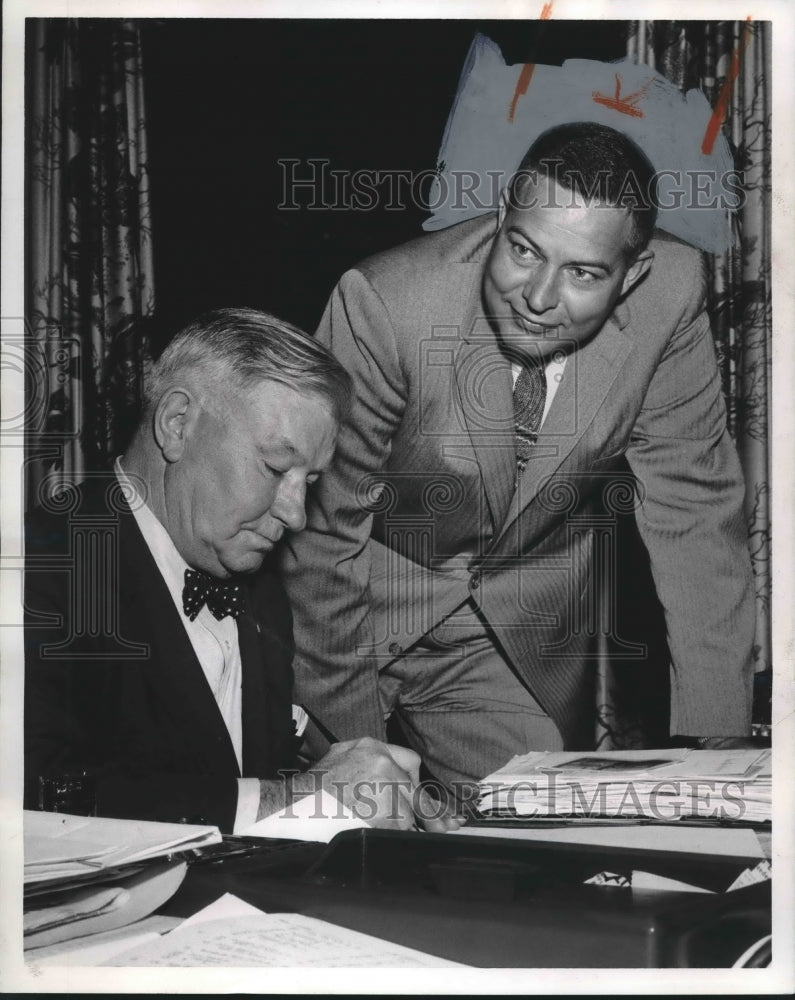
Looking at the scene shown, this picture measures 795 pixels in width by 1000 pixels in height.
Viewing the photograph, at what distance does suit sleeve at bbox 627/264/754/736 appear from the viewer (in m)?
2.50

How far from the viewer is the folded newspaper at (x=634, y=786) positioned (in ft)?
7.96

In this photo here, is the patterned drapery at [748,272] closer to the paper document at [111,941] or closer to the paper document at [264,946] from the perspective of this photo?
the paper document at [264,946]

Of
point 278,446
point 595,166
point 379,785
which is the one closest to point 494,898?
point 379,785

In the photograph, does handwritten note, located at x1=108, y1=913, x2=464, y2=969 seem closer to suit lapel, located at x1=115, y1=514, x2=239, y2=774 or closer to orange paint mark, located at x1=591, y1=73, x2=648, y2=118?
suit lapel, located at x1=115, y1=514, x2=239, y2=774

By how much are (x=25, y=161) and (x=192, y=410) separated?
67 cm

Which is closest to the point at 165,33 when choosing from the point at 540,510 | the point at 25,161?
the point at 25,161

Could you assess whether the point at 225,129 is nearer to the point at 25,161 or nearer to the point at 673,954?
the point at 25,161

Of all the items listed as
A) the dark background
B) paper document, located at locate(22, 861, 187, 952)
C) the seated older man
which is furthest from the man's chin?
paper document, located at locate(22, 861, 187, 952)

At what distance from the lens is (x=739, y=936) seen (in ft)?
7.88

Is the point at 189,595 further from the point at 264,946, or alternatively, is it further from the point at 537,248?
the point at 537,248

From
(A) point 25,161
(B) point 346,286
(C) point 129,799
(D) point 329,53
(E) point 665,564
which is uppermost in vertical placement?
(D) point 329,53

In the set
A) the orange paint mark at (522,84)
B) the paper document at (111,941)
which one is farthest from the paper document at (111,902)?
the orange paint mark at (522,84)

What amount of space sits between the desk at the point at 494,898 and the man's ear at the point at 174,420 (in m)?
0.87

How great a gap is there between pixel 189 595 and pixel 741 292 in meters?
1.39
